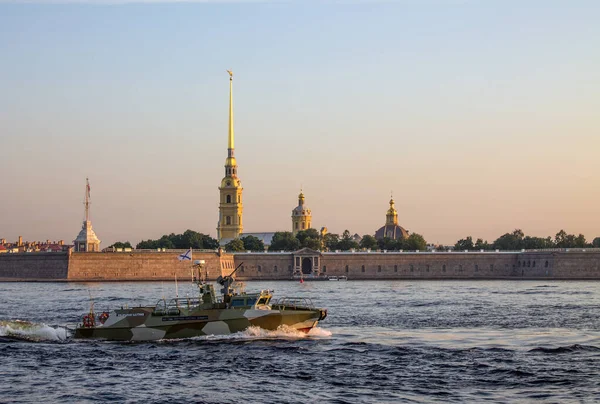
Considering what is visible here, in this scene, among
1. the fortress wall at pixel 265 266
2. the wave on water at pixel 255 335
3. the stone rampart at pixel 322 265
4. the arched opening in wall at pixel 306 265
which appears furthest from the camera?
the arched opening in wall at pixel 306 265

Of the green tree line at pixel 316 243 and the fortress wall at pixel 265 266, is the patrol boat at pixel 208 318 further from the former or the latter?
the green tree line at pixel 316 243

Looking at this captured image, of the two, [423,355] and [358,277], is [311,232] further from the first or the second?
[423,355]

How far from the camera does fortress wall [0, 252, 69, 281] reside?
136375 mm

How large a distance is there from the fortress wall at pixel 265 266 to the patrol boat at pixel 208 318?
367ft

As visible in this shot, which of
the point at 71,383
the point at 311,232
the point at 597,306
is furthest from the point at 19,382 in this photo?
the point at 311,232

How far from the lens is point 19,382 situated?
3347 centimetres

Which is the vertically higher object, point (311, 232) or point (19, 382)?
point (311, 232)

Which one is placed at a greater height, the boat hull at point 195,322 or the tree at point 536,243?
the tree at point 536,243

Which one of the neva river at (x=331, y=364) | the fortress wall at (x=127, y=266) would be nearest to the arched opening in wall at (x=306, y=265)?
the fortress wall at (x=127, y=266)

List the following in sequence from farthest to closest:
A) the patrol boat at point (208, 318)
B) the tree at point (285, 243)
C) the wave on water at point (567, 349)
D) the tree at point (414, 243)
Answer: the tree at point (285, 243), the tree at point (414, 243), the patrol boat at point (208, 318), the wave on water at point (567, 349)

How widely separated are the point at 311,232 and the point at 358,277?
31.0 m

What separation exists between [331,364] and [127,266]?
354 ft

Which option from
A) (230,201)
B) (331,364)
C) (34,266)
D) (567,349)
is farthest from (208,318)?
(230,201)

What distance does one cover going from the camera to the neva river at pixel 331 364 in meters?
31.1
